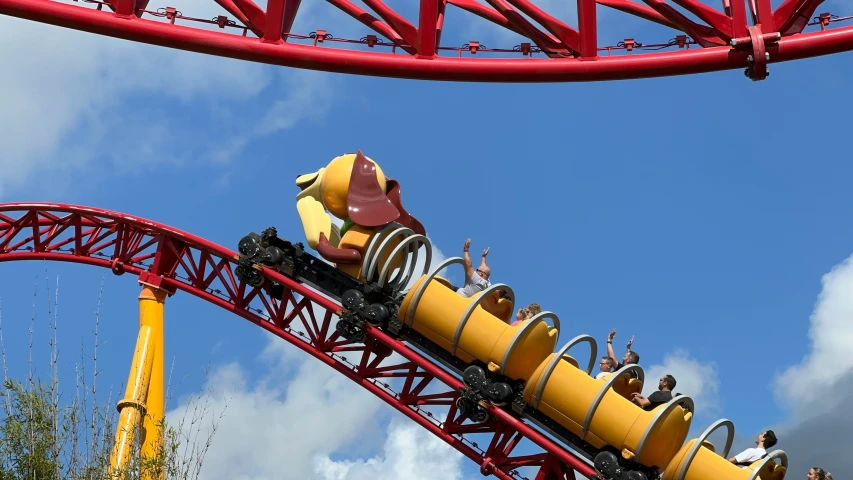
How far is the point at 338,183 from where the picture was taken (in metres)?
10.7

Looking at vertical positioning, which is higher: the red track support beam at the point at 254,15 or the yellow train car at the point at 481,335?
the red track support beam at the point at 254,15

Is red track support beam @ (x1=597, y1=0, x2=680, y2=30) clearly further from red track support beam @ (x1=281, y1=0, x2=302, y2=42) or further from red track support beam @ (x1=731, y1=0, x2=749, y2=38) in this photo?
red track support beam @ (x1=281, y1=0, x2=302, y2=42)

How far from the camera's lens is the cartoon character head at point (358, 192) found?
34.2ft

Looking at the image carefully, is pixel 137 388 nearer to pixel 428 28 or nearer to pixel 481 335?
pixel 481 335

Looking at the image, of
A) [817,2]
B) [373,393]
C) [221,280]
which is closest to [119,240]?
[221,280]

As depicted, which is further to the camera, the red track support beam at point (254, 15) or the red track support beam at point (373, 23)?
the red track support beam at point (373, 23)

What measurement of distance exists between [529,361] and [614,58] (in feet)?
8.10

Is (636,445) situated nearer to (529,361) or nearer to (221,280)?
(529,361)

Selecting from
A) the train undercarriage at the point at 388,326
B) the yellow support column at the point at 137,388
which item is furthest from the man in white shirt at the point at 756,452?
the yellow support column at the point at 137,388

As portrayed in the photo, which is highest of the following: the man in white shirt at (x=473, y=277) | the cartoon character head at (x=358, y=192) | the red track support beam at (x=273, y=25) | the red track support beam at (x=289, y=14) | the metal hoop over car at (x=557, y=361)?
the red track support beam at (x=289, y=14)

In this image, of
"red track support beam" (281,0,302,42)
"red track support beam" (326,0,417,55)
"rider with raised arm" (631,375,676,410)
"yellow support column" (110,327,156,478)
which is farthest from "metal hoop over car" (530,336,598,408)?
"yellow support column" (110,327,156,478)

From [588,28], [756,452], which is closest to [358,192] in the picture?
[588,28]

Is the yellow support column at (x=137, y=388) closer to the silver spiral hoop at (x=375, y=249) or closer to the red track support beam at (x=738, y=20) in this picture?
the silver spiral hoop at (x=375, y=249)

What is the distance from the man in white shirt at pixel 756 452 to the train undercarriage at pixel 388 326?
677 millimetres
